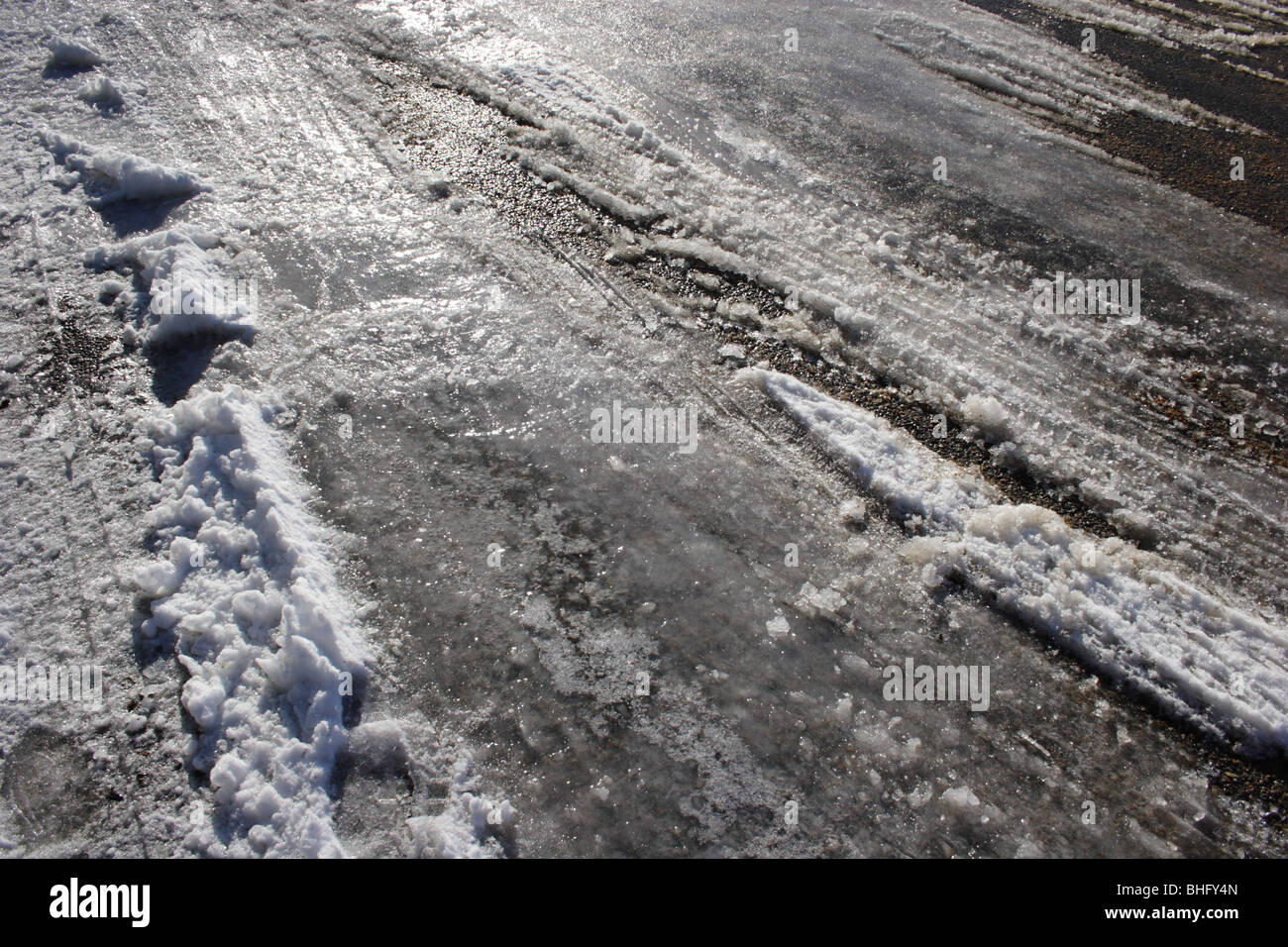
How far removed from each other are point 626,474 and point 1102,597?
208cm

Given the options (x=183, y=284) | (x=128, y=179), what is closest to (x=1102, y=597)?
(x=183, y=284)

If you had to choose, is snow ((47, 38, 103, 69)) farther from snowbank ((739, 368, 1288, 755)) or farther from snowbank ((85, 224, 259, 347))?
snowbank ((739, 368, 1288, 755))

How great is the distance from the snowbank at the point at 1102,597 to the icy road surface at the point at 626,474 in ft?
0.06

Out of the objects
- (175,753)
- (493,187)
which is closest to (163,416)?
(175,753)

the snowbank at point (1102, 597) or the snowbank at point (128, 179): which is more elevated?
the snowbank at point (128, 179)

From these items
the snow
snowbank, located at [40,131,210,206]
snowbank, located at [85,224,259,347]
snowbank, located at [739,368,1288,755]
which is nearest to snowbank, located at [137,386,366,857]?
snowbank, located at [85,224,259,347]

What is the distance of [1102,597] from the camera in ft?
10.3

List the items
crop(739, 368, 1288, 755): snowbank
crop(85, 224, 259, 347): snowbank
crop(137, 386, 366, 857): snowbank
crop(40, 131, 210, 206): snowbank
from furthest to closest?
crop(40, 131, 210, 206): snowbank → crop(85, 224, 259, 347): snowbank → crop(739, 368, 1288, 755): snowbank → crop(137, 386, 366, 857): snowbank

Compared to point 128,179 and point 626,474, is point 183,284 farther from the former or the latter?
point 626,474

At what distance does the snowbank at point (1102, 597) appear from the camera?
9.45ft

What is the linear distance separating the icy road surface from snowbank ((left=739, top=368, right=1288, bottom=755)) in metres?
0.02

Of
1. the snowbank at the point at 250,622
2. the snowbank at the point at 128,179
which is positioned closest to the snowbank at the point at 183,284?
the snowbank at the point at 128,179

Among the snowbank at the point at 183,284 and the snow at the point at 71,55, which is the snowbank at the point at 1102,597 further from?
the snow at the point at 71,55

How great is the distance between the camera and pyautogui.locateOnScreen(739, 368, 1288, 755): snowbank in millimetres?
2879
